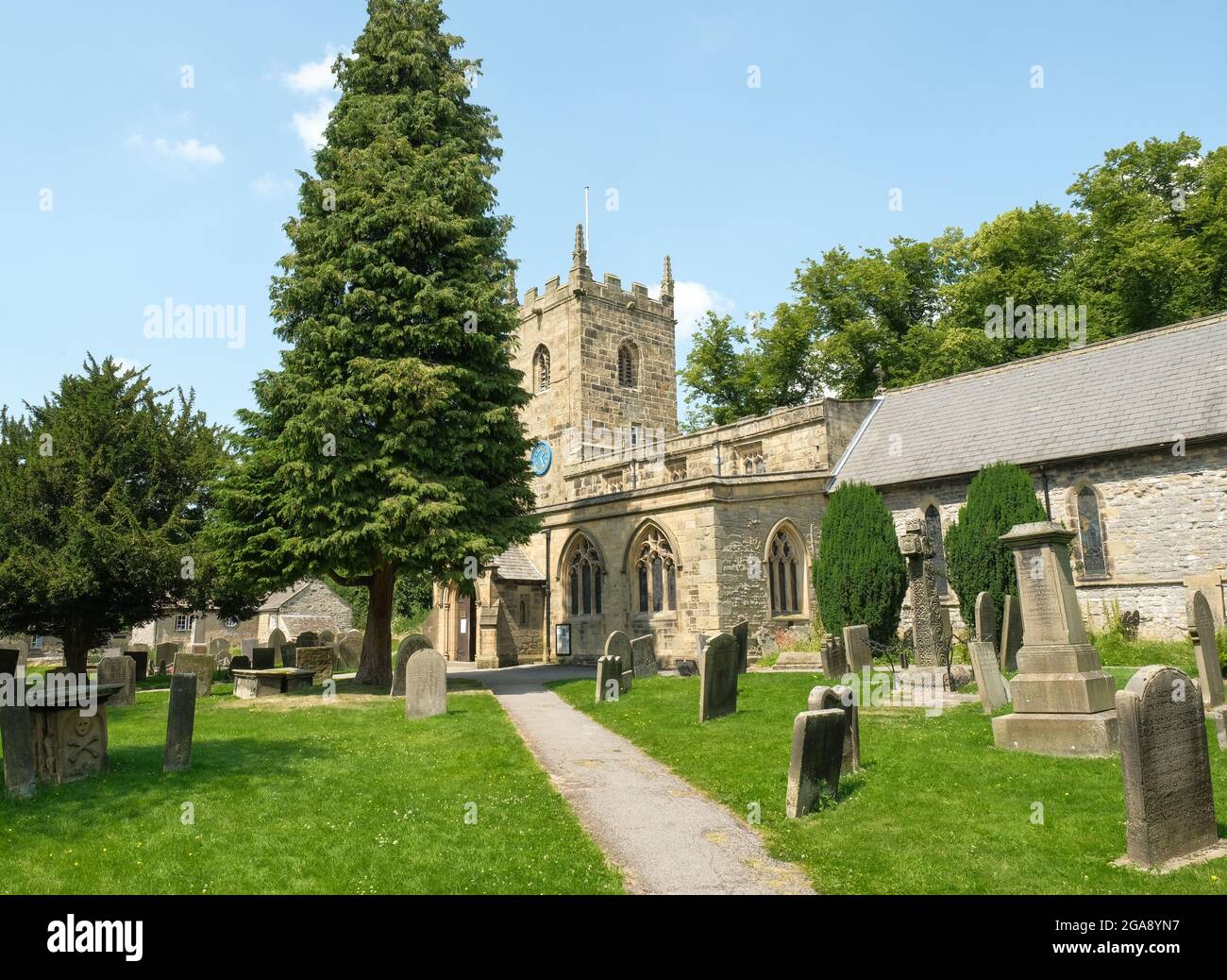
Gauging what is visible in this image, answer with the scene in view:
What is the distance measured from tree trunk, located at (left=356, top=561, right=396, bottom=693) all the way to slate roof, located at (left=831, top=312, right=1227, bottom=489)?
12088 mm

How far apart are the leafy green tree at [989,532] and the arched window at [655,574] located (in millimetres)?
7265

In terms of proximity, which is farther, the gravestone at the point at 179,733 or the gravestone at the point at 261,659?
the gravestone at the point at 261,659

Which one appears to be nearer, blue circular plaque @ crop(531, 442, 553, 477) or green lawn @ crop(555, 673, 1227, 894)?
green lawn @ crop(555, 673, 1227, 894)

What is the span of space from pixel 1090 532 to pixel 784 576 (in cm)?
749

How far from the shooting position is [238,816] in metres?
7.43

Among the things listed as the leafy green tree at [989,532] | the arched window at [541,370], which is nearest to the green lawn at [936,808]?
the leafy green tree at [989,532]

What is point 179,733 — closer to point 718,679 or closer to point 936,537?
point 718,679

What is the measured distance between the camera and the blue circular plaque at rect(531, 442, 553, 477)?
132 feet

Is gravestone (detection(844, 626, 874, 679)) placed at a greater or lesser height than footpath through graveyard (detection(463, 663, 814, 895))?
greater

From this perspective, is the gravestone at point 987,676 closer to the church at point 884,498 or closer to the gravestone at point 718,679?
the gravestone at point 718,679

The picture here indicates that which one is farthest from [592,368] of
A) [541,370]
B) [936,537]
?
[936,537]

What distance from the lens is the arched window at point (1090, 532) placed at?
20188 mm

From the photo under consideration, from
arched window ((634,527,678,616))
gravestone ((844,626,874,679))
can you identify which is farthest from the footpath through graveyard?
arched window ((634,527,678,616))

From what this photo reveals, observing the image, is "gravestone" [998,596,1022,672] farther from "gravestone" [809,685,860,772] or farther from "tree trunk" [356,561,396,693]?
"tree trunk" [356,561,396,693]
